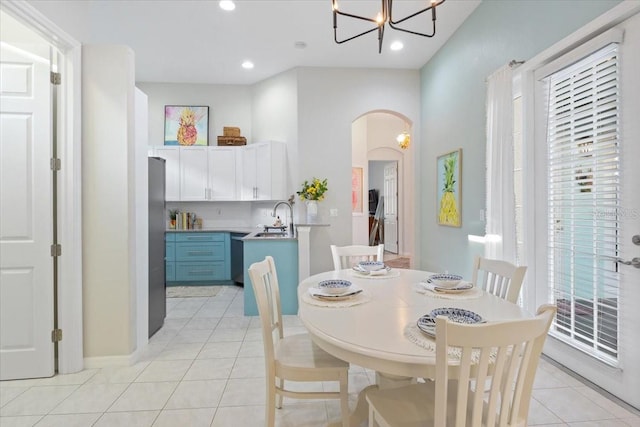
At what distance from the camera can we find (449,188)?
12.6 feet

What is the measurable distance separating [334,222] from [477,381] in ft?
12.5

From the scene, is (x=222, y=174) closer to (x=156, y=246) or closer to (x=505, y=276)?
(x=156, y=246)

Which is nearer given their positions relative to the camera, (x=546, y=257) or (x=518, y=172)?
(x=546, y=257)

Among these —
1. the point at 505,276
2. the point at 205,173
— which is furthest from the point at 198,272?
the point at 505,276

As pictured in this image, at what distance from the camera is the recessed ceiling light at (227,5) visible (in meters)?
3.19

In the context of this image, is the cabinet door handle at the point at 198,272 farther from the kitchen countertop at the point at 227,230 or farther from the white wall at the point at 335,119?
the white wall at the point at 335,119

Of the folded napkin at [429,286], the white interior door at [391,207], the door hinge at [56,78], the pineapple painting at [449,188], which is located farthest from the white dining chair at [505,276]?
the white interior door at [391,207]

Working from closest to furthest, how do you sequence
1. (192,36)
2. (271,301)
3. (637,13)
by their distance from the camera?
1. (637,13)
2. (271,301)
3. (192,36)

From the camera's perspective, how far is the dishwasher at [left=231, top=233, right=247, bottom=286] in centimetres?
500

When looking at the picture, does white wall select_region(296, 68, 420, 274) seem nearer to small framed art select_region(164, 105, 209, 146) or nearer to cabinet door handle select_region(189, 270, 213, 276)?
cabinet door handle select_region(189, 270, 213, 276)

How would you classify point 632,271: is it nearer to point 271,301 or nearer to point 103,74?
point 271,301

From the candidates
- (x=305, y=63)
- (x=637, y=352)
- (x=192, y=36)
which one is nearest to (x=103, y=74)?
(x=192, y=36)

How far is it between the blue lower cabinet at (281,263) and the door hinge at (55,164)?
1843mm

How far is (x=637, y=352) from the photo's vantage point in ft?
5.98
